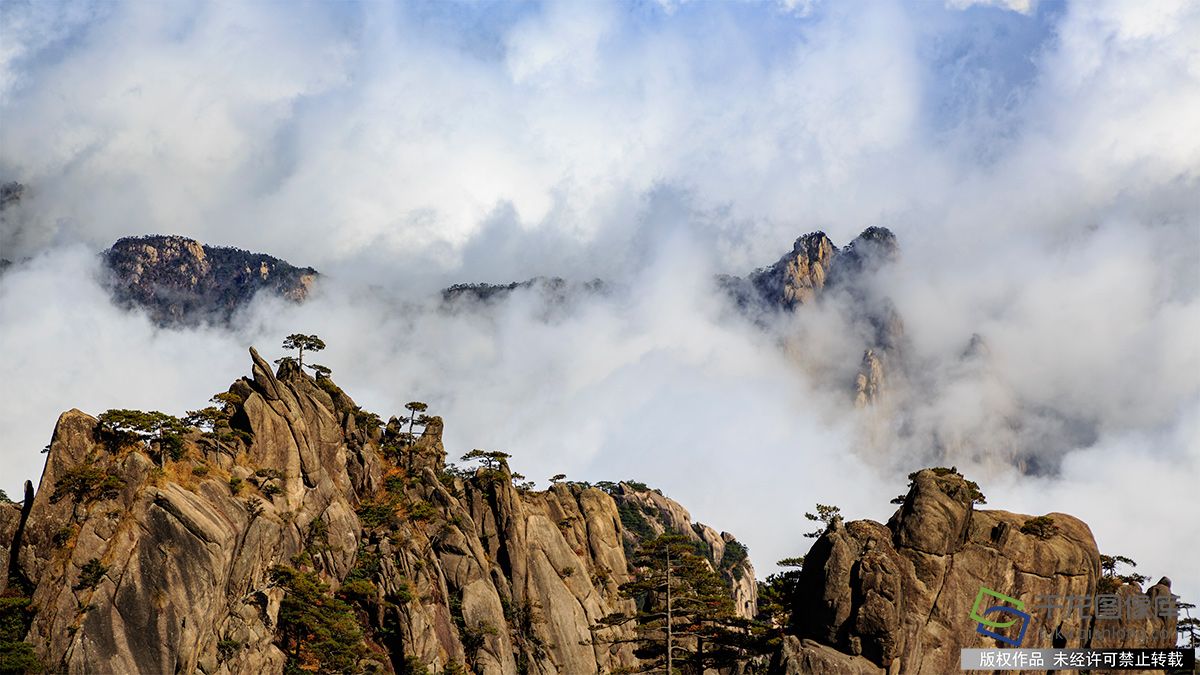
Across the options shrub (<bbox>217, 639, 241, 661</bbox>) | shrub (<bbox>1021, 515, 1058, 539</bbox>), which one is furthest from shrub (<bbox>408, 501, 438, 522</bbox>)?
shrub (<bbox>1021, 515, 1058, 539</bbox>)

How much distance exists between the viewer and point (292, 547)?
106 meters

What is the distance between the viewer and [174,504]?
88250 mm

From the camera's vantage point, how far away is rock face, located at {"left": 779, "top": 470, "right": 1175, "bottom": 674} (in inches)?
2859

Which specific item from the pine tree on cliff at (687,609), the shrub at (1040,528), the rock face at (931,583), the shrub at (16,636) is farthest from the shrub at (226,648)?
the shrub at (1040,528)

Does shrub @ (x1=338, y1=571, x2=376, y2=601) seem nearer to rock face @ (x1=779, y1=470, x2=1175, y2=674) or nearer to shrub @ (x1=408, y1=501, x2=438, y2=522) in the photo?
shrub @ (x1=408, y1=501, x2=438, y2=522)

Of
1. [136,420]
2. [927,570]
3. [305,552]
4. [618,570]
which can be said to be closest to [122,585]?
[136,420]

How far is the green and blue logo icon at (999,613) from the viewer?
253ft

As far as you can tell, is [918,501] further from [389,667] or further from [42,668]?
[42,668]

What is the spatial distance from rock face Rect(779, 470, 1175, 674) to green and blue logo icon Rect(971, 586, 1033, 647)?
380 mm

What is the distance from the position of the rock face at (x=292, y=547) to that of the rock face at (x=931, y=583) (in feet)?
57.1

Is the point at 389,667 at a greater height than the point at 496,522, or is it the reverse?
the point at 496,522

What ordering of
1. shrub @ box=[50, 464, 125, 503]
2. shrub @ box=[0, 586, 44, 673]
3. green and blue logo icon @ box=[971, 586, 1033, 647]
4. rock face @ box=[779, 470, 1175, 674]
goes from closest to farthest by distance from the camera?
1. rock face @ box=[779, 470, 1175, 674]
2. shrub @ box=[0, 586, 44, 673]
3. green and blue logo icon @ box=[971, 586, 1033, 647]
4. shrub @ box=[50, 464, 125, 503]

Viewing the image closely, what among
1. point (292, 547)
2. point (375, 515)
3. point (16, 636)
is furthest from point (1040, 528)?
point (16, 636)

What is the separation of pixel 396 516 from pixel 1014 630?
7052cm
